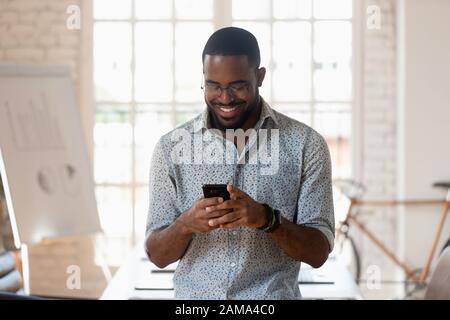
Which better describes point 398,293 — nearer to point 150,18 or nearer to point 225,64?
point 150,18

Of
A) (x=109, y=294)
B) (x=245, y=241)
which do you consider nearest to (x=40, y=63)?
(x=109, y=294)

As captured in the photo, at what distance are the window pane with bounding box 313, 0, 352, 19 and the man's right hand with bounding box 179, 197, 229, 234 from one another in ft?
2.20

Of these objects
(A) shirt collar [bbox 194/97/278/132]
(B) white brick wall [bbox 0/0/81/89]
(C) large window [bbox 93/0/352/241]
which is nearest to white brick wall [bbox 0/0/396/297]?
(B) white brick wall [bbox 0/0/81/89]

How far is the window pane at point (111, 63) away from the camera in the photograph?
2484 millimetres

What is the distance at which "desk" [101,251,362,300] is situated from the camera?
1851mm

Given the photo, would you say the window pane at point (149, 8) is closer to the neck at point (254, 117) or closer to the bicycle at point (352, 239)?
the neck at point (254, 117)

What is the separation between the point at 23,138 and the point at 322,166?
1.71m

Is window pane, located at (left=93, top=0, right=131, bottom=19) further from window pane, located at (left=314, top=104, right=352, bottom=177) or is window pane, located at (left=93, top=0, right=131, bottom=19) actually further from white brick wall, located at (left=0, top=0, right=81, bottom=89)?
window pane, located at (left=314, top=104, right=352, bottom=177)

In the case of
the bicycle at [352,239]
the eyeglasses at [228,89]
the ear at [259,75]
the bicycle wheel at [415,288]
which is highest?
the ear at [259,75]

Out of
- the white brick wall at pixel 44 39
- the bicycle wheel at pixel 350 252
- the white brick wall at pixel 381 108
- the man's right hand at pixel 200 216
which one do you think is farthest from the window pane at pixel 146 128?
the man's right hand at pixel 200 216

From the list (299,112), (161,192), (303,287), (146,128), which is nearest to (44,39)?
(146,128)

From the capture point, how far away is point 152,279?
83.5 inches

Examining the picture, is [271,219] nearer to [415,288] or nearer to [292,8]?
[292,8]

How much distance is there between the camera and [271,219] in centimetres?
111
